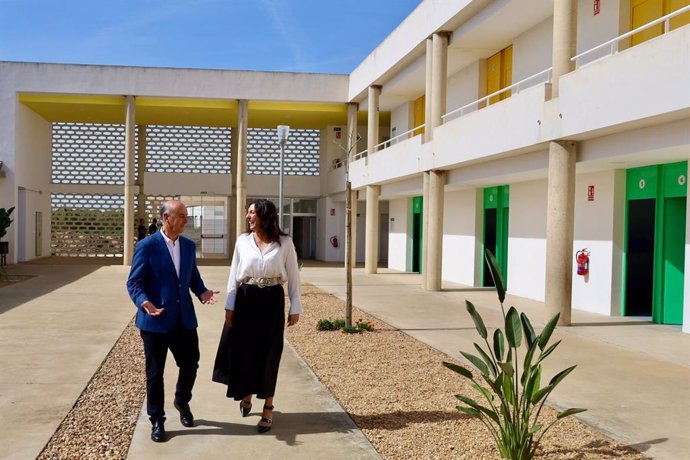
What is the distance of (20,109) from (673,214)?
22.1 metres

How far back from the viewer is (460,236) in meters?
19.3

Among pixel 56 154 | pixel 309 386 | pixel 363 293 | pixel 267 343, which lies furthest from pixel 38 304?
pixel 56 154

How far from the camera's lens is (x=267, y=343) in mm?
5055

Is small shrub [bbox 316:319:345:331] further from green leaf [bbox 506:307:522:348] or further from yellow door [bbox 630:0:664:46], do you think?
yellow door [bbox 630:0:664:46]

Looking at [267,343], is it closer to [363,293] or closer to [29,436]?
[29,436]

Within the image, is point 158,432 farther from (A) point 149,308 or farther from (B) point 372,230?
(B) point 372,230

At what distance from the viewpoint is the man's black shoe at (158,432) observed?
4695mm

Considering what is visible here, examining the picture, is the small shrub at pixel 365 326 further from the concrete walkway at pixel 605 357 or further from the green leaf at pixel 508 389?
the green leaf at pixel 508 389

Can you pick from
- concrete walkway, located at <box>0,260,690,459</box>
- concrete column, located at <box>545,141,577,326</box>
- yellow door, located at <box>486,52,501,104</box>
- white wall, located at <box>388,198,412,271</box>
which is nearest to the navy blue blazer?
concrete walkway, located at <box>0,260,690,459</box>

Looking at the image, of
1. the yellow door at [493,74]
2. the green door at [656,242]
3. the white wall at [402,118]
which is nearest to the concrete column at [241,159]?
the white wall at [402,118]

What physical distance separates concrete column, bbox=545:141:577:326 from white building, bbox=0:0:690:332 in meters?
0.03

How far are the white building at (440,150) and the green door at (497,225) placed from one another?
0.20 ft

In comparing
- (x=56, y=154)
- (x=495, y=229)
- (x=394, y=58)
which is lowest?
(x=495, y=229)

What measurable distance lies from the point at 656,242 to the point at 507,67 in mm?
6661
